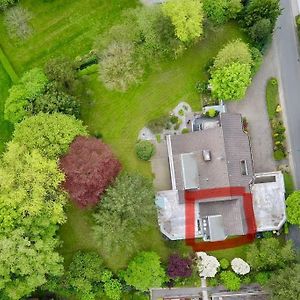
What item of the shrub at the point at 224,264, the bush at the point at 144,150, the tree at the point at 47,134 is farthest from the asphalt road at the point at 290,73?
the tree at the point at 47,134

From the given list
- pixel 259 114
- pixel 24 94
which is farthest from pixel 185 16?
pixel 24 94

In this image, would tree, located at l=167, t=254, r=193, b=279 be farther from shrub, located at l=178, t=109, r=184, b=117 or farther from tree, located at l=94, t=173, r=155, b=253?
shrub, located at l=178, t=109, r=184, b=117

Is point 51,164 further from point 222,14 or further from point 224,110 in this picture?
point 222,14

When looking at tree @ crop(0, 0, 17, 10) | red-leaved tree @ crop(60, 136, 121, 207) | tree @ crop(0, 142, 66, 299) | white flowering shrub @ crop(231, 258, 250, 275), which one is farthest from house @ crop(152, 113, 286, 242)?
tree @ crop(0, 0, 17, 10)

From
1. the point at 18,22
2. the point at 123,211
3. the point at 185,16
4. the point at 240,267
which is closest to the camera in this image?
the point at 123,211

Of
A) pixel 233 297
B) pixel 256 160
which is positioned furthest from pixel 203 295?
pixel 256 160

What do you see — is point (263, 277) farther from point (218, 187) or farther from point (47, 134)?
point (47, 134)
